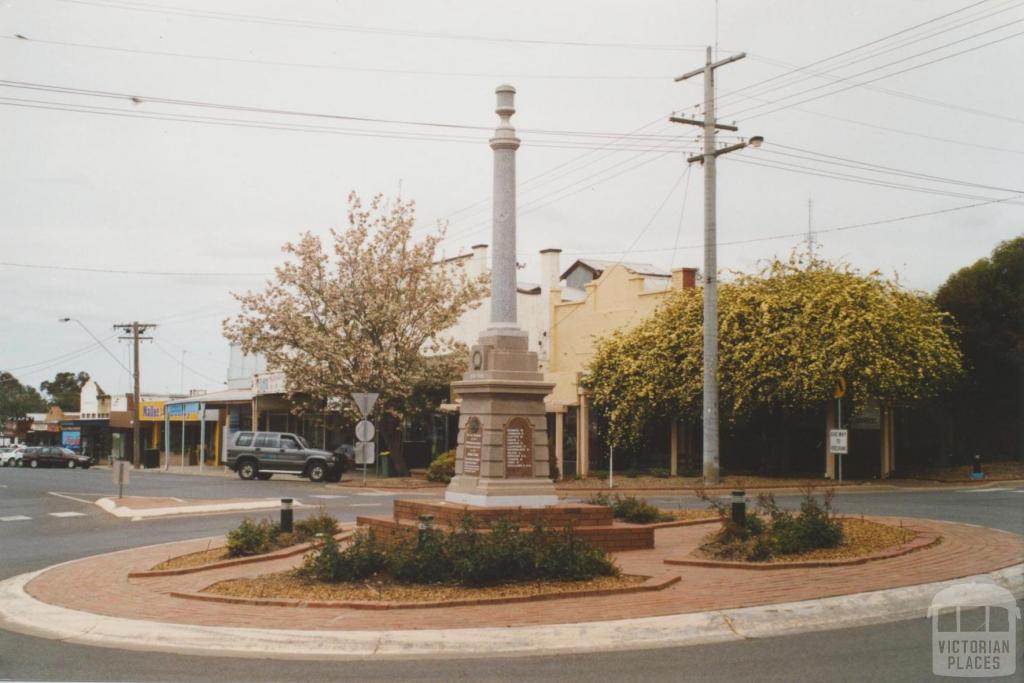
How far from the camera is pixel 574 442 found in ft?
123

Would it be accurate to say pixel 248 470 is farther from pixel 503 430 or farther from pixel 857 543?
pixel 857 543

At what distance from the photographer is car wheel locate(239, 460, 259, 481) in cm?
3862

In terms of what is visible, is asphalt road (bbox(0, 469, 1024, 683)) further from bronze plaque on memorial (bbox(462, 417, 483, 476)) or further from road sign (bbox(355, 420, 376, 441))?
road sign (bbox(355, 420, 376, 441))

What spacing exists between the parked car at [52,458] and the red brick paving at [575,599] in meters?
51.5

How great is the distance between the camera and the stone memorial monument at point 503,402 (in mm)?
14906

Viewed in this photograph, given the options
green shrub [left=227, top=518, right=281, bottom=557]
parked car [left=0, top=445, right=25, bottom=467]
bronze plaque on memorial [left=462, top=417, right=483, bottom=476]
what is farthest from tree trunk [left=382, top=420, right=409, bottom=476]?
parked car [left=0, top=445, right=25, bottom=467]

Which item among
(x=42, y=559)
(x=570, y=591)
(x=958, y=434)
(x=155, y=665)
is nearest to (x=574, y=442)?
(x=958, y=434)

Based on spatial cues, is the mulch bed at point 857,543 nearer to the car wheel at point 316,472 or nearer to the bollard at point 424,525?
the bollard at point 424,525

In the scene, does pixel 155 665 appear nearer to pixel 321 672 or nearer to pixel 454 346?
pixel 321 672

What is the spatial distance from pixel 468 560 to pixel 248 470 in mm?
29230

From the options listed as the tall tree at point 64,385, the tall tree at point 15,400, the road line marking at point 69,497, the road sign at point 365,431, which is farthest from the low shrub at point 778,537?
the tall tree at point 64,385

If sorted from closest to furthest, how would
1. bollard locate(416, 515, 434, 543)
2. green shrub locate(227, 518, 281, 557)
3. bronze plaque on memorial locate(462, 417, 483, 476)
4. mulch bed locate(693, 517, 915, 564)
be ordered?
bollard locate(416, 515, 434, 543) < mulch bed locate(693, 517, 915, 564) < green shrub locate(227, 518, 281, 557) < bronze plaque on memorial locate(462, 417, 483, 476)

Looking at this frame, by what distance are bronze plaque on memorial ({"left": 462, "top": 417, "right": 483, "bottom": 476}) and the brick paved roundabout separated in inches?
119

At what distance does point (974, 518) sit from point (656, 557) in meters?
7.14
